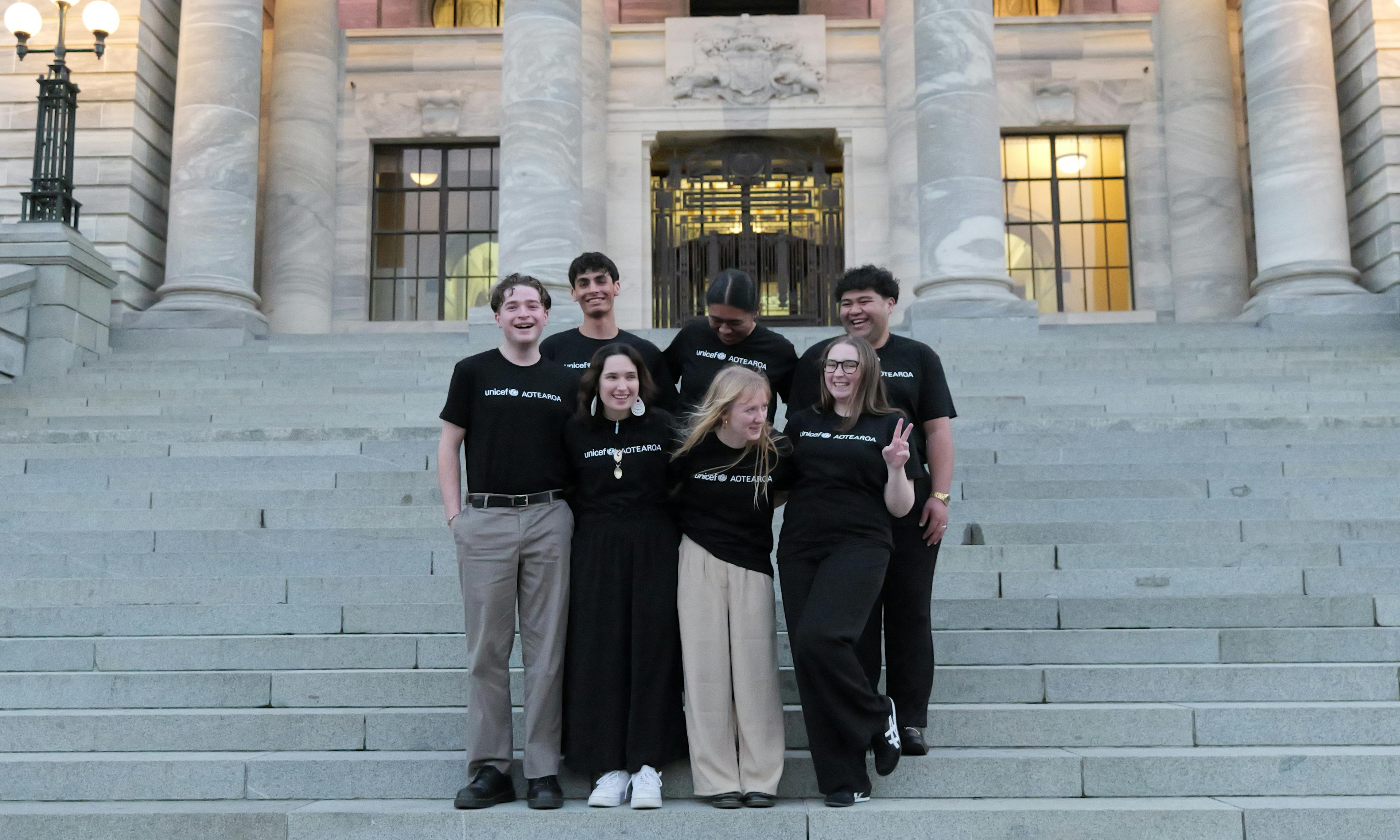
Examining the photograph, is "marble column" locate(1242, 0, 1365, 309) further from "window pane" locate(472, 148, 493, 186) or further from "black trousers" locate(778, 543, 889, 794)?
"black trousers" locate(778, 543, 889, 794)

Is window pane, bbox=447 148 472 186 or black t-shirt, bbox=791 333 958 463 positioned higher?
window pane, bbox=447 148 472 186

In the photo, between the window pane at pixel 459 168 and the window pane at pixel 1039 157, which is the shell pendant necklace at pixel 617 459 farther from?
the window pane at pixel 1039 157

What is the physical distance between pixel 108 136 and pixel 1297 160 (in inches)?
620

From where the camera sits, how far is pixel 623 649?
4883mm

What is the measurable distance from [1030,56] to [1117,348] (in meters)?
8.17

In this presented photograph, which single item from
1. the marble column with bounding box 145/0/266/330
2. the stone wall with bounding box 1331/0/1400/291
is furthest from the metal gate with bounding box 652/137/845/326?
the stone wall with bounding box 1331/0/1400/291

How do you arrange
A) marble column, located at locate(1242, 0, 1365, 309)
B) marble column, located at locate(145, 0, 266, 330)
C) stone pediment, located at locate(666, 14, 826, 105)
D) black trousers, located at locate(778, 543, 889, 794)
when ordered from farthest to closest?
stone pediment, located at locate(666, 14, 826, 105) → marble column, located at locate(145, 0, 266, 330) → marble column, located at locate(1242, 0, 1365, 309) → black trousers, located at locate(778, 543, 889, 794)

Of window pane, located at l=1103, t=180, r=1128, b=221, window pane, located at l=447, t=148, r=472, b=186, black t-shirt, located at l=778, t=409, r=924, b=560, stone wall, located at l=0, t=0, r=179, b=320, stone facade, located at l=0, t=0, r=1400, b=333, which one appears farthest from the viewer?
window pane, located at l=447, t=148, r=472, b=186

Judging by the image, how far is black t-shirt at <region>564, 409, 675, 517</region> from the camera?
4957 mm

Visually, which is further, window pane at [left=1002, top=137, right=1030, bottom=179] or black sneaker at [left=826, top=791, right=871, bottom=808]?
window pane at [left=1002, top=137, right=1030, bottom=179]

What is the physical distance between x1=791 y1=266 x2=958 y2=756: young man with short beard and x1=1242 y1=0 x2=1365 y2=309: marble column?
12.1m

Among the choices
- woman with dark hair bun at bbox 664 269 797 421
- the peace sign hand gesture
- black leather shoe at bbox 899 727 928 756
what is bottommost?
black leather shoe at bbox 899 727 928 756

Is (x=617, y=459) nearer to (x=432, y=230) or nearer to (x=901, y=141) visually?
(x=901, y=141)

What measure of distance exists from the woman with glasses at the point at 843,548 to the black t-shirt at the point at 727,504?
122 mm
